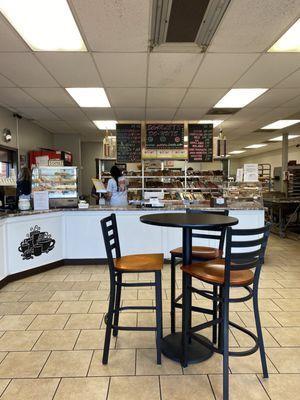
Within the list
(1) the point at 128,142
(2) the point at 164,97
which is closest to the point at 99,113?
(1) the point at 128,142

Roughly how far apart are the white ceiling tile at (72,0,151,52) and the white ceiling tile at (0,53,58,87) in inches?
35.6

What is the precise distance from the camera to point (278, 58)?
3.44 m

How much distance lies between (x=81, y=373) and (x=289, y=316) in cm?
215

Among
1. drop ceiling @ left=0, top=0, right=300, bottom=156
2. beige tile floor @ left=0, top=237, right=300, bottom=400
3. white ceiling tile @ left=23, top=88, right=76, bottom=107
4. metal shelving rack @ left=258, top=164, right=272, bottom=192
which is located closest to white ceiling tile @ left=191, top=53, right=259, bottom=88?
drop ceiling @ left=0, top=0, right=300, bottom=156

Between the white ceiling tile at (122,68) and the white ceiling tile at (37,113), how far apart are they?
2057mm

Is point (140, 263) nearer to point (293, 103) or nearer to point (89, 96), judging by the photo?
point (89, 96)

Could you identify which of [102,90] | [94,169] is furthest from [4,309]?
[94,169]

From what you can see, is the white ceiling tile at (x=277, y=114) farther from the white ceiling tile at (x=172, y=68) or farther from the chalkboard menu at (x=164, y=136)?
the white ceiling tile at (x=172, y=68)

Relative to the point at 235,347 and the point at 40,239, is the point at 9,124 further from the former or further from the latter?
the point at 235,347

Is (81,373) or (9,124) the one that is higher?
(9,124)

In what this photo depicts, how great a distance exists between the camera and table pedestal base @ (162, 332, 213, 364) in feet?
7.29

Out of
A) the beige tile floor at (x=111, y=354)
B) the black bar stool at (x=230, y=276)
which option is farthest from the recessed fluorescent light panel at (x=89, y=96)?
the black bar stool at (x=230, y=276)

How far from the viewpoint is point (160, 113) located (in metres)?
5.96

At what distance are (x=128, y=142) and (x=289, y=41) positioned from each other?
4125 millimetres
